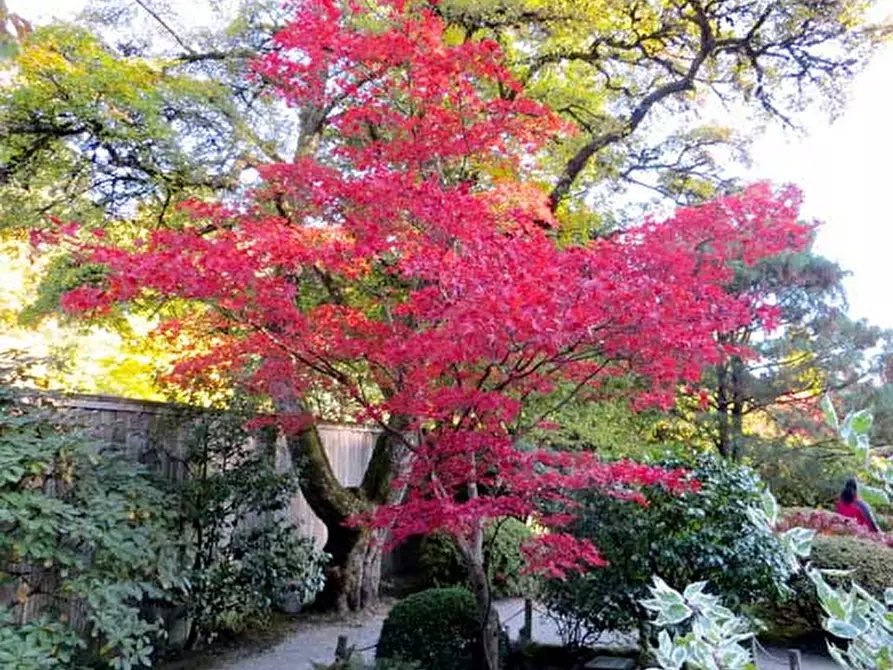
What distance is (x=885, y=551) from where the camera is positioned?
304 inches

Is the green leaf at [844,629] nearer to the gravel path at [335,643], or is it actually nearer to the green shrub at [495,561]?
the gravel path at [335,643]

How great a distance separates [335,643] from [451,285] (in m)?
4.32

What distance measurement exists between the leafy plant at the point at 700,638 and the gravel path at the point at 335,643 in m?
4.26

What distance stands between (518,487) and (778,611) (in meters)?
4.80

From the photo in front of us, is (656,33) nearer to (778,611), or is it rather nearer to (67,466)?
(778,611)

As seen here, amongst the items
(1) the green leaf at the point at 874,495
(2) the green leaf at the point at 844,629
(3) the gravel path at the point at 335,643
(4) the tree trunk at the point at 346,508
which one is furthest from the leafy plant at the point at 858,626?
(4) the tree trunk at the point at 346,508

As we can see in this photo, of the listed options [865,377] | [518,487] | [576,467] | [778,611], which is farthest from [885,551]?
[518,487]

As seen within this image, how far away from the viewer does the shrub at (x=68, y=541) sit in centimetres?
400

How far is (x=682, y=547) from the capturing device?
525cm

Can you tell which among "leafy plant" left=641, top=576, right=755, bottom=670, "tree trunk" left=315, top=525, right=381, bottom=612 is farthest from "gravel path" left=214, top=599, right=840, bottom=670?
"leafy plant" left=641, top=576, right=755, bottom=670

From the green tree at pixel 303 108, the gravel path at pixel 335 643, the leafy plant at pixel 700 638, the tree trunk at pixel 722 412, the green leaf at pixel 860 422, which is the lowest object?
the gravel path at pixel 335 643

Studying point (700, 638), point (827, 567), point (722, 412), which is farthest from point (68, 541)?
point (722, 412)

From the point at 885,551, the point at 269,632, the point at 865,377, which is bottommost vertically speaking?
the point at 269,632

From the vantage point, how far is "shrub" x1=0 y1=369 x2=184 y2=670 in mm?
4000
